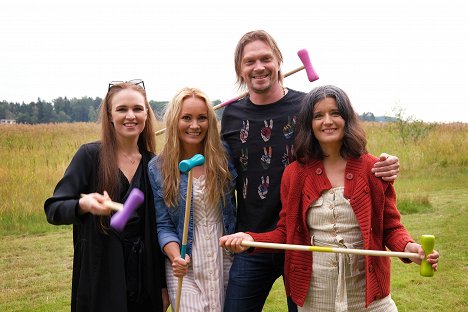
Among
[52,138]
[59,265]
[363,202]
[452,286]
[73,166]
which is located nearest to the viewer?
[363,202]

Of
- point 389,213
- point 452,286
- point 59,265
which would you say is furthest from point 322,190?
point 59,265

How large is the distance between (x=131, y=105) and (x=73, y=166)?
0.49 metres

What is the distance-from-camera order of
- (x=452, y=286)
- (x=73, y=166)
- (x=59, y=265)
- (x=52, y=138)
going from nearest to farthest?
(x=73, y=166), (x=452, y=286), (x=59, y=265), (x=52, y=138)

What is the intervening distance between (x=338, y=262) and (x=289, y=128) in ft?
2.76

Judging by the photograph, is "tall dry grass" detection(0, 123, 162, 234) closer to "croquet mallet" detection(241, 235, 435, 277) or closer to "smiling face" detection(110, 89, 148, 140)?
"smiling face" detection(110, 89, 148, 140)

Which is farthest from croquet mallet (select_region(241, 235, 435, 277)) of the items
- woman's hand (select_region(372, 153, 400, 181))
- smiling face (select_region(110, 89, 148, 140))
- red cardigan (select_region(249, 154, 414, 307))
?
smiling face (select_region(110, 89, 148, 140))

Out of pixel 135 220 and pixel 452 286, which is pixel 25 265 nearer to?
pixel 135 220

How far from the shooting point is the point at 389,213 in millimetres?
2859

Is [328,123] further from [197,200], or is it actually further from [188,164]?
[197,200]

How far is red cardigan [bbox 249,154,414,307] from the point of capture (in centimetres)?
276

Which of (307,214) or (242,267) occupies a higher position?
(307,214)

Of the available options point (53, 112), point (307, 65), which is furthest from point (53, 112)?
point (307, 65)

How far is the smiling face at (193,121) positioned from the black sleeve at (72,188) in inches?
21.0

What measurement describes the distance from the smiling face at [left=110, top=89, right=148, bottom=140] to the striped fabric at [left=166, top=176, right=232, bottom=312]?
47 centimetres
